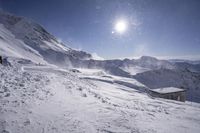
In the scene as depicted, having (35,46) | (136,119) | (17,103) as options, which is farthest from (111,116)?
(35,46)

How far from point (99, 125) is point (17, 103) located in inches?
190

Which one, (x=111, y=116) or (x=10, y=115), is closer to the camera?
(x=10, y=115)

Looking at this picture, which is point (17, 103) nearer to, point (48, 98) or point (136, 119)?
point (48, 98)

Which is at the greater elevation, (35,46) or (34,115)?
(35,46)

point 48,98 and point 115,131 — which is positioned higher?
point 48,98

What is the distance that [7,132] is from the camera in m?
6.55

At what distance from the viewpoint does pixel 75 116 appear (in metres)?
9.48

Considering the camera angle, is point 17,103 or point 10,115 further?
point 17,103

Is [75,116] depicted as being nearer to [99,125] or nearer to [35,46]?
[99,125]

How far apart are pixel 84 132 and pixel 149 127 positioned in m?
4.11

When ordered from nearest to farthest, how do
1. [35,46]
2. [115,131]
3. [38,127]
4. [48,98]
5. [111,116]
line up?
[38,127] < [115,131] < [111,116] < [48,98] < [35,46]

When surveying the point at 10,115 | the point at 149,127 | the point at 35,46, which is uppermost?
the point at 35,46

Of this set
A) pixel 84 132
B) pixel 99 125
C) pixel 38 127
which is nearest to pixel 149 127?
pixel 99 125

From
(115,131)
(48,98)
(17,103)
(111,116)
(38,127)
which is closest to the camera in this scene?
(38,127)
